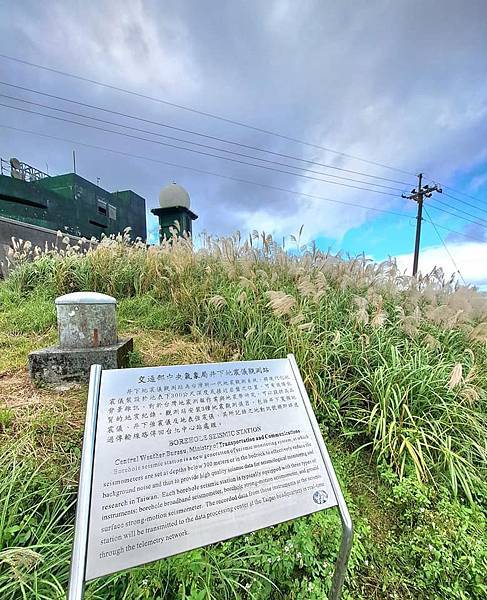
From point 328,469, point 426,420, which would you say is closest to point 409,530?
point 426,420

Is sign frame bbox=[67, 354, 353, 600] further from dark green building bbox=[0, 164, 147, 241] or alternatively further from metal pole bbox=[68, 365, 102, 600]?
dark green building bbox=[0, 164, 147, 241]

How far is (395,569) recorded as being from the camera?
4.95 ft

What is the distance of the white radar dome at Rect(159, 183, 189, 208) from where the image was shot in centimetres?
1223

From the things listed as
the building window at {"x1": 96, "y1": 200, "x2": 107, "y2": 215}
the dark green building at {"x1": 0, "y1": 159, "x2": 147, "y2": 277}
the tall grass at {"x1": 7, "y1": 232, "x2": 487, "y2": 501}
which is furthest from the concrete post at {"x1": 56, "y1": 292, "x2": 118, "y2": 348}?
the building window at {"x1": 96, "y1": 200, "x2": 107, "y2": 215}

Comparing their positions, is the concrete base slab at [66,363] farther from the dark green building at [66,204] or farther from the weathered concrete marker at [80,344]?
the dark green building at [66,204]

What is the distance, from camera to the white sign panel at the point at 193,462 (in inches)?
36.4

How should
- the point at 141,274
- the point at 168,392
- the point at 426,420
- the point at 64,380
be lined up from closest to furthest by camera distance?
1. the point at 168,392
2. the point at 426,420
3. the point at 64,380
4. the point at 141,274

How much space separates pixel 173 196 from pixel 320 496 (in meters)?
12.6

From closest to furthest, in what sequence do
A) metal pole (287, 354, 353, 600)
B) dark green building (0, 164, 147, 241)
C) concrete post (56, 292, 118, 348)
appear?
metal pole (287, 354, 353, 600)
concrete post (56, 292, 118, 348)
dark green building (0, 164, 147, 241)

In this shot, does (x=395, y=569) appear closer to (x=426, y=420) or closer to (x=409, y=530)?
(x=409, y=530)

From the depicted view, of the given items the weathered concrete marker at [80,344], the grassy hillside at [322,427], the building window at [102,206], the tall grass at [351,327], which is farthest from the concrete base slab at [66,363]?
the building window at [102,206]

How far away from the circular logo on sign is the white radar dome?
39.8 feet

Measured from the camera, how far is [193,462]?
3.55ft

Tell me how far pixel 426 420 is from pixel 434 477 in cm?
35
